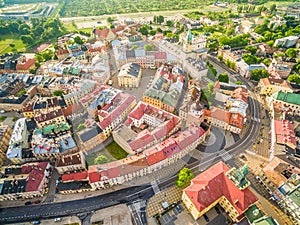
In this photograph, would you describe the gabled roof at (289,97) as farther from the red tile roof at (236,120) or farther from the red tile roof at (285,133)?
the red tile roof at (236,120)

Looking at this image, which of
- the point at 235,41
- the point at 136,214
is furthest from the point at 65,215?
the point at 235,41

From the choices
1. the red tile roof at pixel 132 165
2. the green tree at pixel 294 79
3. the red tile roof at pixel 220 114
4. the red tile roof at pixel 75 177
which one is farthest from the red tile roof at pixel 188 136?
the green tree at pixel 294 79

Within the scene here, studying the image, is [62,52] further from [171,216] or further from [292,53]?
[292,53]

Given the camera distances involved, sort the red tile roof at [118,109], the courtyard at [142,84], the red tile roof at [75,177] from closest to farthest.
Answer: the red tile roof at [75,177] < the red tile roof at [118,109] < the courtyard at [142,84]

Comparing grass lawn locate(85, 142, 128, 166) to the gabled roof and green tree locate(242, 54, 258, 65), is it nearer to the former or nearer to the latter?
the gabled roof

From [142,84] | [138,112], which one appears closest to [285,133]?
[138,112]

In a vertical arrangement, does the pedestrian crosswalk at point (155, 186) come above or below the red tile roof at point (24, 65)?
below
